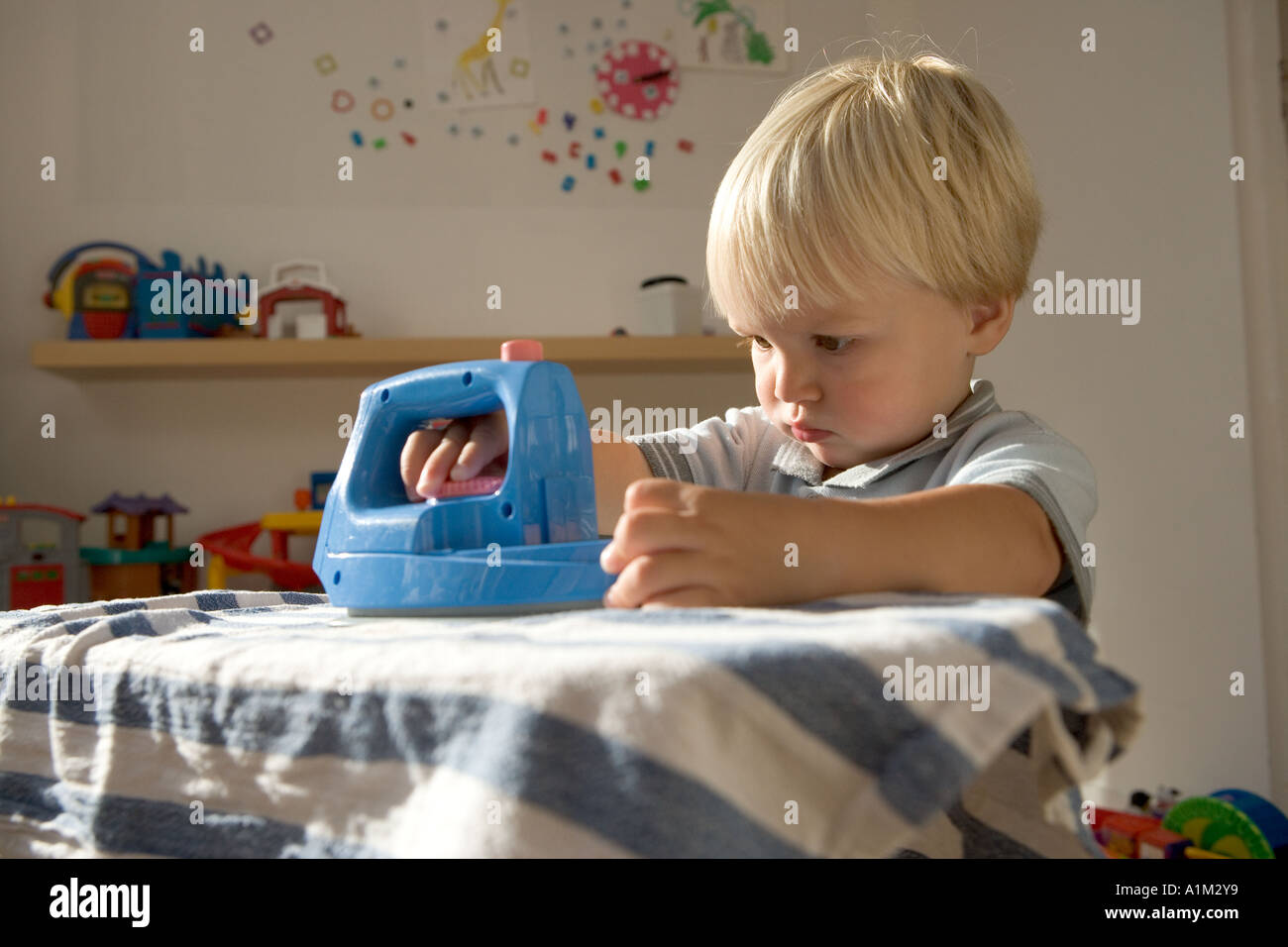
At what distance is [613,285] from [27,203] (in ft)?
5.20

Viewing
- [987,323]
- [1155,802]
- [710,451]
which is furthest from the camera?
[1155,802]

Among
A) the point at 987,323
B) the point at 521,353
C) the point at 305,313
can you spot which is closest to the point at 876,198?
the point at 987,323

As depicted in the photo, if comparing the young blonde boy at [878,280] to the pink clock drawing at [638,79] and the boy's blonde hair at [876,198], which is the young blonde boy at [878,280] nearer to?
the boy's blonde hair at [876,198]

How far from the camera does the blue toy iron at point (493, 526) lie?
22.9 inches

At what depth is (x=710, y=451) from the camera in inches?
38.0

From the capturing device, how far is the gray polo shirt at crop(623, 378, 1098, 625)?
0.57 meters

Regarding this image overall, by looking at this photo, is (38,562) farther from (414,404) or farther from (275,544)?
(414,404)

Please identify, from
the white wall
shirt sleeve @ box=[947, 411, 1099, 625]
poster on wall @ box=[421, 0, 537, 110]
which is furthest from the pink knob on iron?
poster on wall @ box=[421, 0, 537, 110]

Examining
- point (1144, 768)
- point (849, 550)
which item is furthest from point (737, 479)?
point (1144, 768)

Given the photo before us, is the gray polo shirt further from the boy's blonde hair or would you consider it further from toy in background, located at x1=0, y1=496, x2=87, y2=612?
toy in background, located at x1=0, y1=496, x2=87, y2=612

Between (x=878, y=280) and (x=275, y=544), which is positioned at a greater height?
(x=878, y=280)

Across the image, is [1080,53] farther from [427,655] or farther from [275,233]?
[427,655]

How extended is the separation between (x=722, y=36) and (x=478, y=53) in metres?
0.70

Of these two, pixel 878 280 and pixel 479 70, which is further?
pixel 479 70
